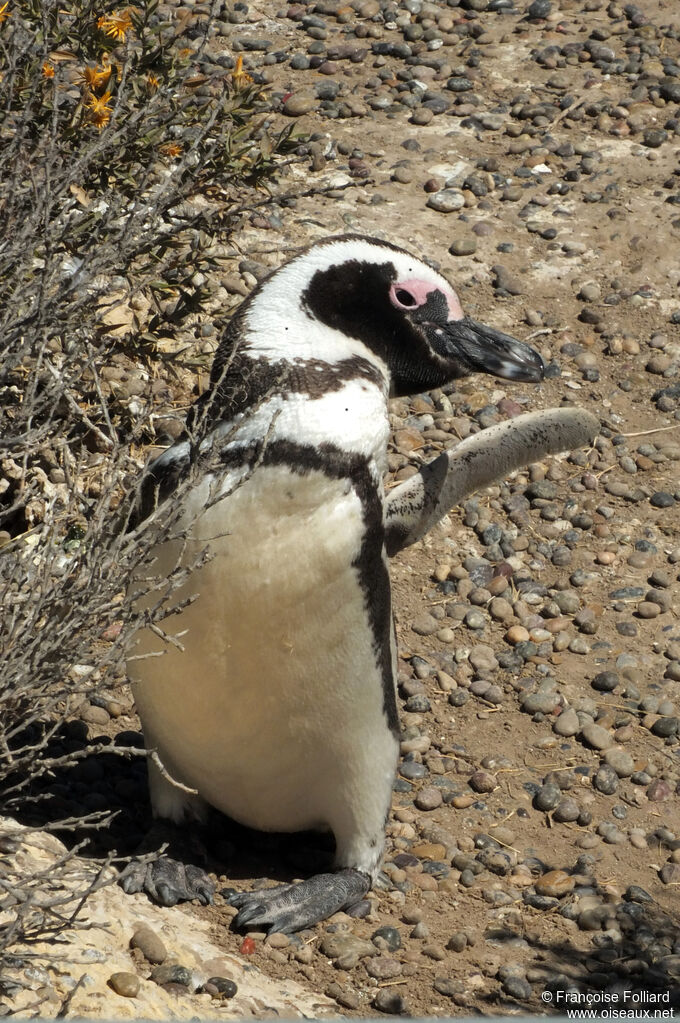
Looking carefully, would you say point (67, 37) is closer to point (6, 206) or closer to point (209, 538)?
point (6, 206)

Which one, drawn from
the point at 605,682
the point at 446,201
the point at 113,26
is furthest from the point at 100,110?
the point at 446,201

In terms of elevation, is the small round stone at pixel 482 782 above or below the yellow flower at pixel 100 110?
below

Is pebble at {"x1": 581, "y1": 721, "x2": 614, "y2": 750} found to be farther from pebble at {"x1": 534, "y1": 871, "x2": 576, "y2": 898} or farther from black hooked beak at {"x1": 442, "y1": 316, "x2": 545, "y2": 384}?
black hooked beak at {"x1": 442, "y1": 316, "x2": 545, "y2": 384}

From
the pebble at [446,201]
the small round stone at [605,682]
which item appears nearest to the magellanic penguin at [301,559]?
the small round stone at [605,682]

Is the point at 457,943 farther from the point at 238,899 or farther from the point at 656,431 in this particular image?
the point at 656,431

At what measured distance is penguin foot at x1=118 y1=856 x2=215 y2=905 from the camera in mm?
3088

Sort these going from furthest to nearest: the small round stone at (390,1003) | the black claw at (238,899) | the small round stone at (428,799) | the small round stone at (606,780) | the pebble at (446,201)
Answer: the pebble at (446,201) → the small round stone at (606,780) → the small round stone at (428,799) → the black claw at (238,899) → the small round stone at (390,1003)

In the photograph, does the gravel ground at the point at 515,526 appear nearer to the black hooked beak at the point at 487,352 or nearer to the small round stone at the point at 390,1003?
the small round stone at the point at 390,1003

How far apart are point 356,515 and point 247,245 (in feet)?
9.91

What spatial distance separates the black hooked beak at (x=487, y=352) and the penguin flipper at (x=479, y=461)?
1.15 ft

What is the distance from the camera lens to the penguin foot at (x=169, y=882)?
3.09 m

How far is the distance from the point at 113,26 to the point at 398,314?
5.47 feet

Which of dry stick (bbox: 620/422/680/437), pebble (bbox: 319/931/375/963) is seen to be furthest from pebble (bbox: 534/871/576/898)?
dry stick (bbox: 620/422/680/437)

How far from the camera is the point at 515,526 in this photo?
4777mm
